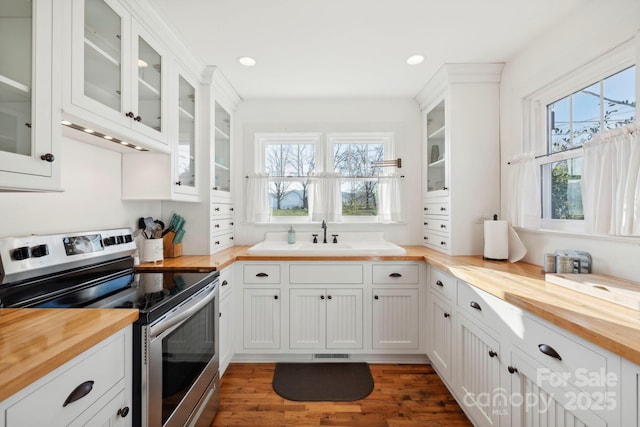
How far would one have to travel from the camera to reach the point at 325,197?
2.85m

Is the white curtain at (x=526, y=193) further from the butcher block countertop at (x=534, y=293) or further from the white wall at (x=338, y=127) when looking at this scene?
the white wall at (x=338, y=127)

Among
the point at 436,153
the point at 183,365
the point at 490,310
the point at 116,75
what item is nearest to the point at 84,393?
the point at 183,365

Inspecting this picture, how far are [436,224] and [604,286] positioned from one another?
4.50 feet

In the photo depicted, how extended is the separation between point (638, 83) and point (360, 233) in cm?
204

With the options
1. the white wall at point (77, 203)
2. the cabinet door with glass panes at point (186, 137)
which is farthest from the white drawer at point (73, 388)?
the cabinet door with glass panes at point (186, 137)

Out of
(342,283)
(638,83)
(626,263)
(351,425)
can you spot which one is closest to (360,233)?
(342,283)

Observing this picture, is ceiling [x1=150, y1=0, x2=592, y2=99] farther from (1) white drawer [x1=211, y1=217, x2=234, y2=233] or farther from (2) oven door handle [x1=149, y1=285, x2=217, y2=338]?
(2) oven door handle [x1=149, y1=285, x2=217, y2=338]

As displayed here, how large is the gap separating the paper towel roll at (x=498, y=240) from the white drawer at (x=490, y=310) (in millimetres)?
504

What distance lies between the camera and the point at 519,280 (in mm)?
1487

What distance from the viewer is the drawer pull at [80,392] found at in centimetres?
78

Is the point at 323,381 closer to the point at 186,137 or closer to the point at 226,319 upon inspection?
the point at 226,319

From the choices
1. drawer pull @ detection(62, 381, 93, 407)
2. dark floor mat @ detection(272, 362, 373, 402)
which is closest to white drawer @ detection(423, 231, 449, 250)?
dark floor mat @ detection(272, 362, 373, 402)

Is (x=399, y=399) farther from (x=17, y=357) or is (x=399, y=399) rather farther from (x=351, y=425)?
(x=17, y=357)

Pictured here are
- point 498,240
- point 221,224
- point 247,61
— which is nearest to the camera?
point 498,240
